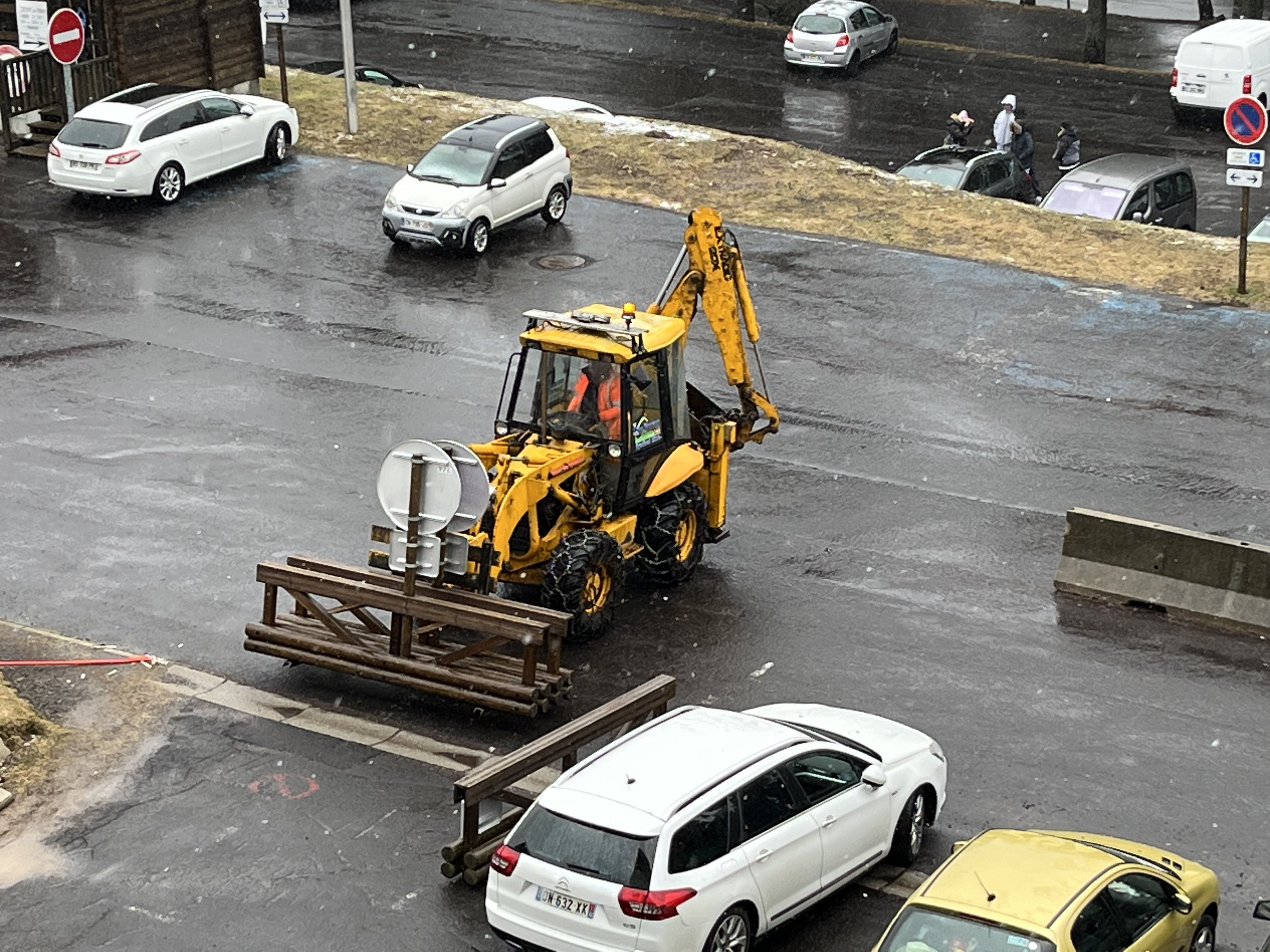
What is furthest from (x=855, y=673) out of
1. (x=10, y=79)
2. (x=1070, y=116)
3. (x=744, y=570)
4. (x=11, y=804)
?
(x=1070, y=116)

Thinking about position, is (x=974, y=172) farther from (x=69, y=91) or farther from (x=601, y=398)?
(x=601, y=398)

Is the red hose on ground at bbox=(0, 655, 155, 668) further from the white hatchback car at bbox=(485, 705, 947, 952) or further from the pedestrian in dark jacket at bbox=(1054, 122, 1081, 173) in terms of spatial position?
the pedestrian in dark jacket at bbox=(1054, 122, 1081, 173)

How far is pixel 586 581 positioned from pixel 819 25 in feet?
101

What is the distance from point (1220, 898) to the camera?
38.9 feet

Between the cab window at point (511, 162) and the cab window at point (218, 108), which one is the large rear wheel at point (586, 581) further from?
the cab window at point (218, 108)

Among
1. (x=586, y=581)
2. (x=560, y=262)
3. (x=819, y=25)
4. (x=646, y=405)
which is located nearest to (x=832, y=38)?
(x=819, y=25)

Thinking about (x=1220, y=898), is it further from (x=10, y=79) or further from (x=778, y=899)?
(x=10, y=79)

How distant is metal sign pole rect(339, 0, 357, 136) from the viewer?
31.2 metres

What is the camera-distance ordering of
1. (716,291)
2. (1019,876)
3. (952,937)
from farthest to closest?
(716,291)
(1019,876)
(952,937)

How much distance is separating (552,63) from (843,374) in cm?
2318

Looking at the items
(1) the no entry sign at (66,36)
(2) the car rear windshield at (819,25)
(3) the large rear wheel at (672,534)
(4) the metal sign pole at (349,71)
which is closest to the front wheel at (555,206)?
(4) the metal sign pole at (349,71)

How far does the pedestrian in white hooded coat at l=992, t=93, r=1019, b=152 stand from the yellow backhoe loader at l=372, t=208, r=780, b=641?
19.0 meters

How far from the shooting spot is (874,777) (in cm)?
1164

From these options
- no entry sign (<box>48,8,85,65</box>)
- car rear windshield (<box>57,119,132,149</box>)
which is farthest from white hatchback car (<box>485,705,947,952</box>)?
no entry sign (<box>48,8,85,65</box>)
